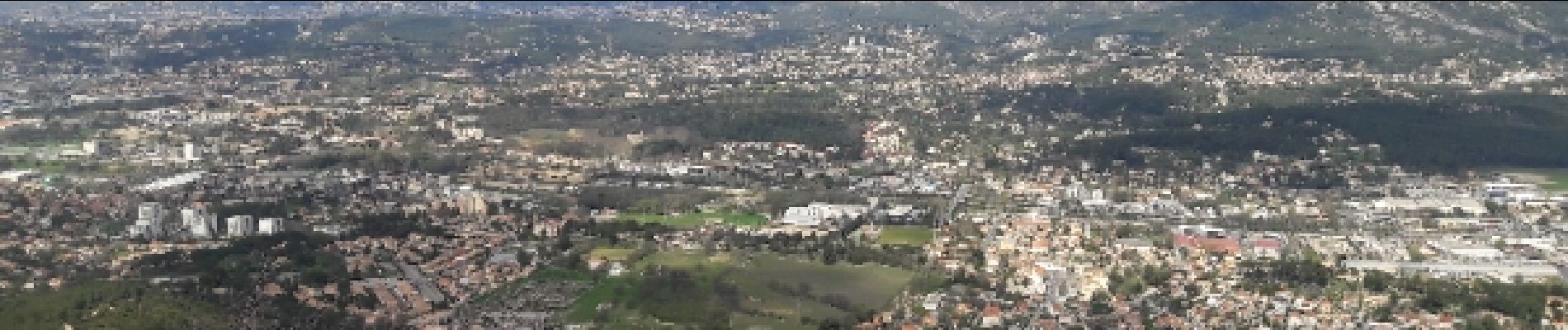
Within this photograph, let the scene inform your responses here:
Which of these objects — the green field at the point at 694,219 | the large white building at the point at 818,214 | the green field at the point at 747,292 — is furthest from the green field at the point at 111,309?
the large white building at the point at 818,214

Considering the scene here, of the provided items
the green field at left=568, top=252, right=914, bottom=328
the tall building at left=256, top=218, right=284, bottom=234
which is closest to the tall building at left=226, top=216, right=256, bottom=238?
the tall building at left=256, top=218, right=284, bottom=234

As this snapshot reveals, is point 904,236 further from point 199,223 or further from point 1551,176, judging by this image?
point 1551,176

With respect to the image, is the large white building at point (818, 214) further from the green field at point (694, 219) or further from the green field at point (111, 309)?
the green field at point (111, 309)

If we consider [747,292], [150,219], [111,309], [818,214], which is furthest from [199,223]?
[818,214]

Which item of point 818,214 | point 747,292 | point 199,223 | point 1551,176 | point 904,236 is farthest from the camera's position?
point 1551,176

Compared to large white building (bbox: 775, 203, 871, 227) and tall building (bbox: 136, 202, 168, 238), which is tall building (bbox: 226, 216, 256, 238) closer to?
tall building (bbox: 136, 202, 168, 238)
